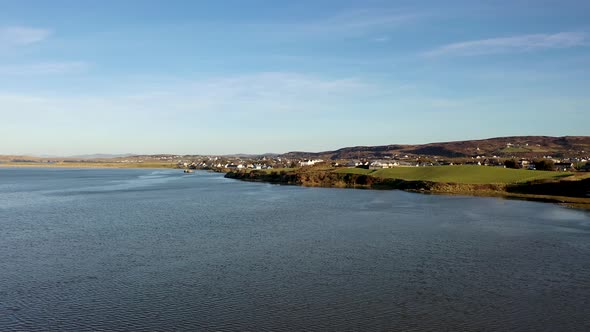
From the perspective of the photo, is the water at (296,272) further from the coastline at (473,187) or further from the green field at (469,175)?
the green field at (469,175)

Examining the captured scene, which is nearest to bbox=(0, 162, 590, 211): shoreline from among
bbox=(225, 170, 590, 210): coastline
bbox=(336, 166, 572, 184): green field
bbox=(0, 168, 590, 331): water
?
bbox=(225, 170, 590, 210): coastline

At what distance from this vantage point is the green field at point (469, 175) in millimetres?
68500

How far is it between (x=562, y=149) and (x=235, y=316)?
193999mm

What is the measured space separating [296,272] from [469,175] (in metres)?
60.2

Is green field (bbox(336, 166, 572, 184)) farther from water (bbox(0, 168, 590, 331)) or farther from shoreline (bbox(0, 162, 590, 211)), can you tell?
water (bbox(0, 168, 590, 331))

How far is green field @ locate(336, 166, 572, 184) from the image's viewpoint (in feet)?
225

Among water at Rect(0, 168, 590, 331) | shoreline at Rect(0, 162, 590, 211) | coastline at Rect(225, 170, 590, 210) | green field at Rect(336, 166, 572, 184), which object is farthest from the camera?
green field at Rect(336, 166, 572, 184)

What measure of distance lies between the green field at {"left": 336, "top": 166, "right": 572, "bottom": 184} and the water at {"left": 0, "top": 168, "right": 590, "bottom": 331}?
28.2 meters

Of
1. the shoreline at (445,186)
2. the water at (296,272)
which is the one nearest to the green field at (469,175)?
the shoreline at (445,186)

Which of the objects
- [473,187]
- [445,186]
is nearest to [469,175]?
[473,187]

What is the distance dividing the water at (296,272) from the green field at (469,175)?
92.5 feet

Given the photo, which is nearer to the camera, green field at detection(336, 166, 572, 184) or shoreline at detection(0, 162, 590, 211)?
shoreline at detection(0, 162, 590, 211)

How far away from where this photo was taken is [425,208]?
46.7 meters

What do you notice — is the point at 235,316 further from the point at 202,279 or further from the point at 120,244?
the point at 120,244
